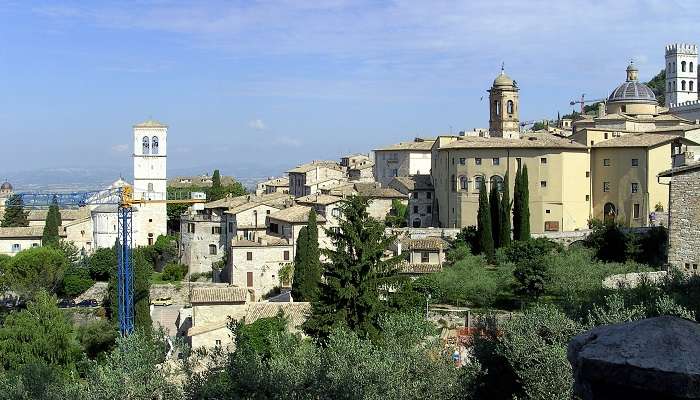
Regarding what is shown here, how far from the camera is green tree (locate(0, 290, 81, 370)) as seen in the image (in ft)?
92.0

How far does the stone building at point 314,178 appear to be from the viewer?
63.1m

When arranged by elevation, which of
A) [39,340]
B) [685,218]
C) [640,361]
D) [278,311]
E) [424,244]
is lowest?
[39,340]

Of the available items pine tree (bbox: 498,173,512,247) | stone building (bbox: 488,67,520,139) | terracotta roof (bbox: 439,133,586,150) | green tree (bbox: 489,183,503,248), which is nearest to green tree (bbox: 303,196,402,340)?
pine tree (bbox: 498,173,512,247)

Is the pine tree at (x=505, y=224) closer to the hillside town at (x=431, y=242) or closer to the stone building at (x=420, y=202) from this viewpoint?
the hillside town at (x=431, y=242)

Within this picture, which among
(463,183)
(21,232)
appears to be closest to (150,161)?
(21,232)

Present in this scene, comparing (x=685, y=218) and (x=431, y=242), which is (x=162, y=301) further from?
(x=685, y=218)

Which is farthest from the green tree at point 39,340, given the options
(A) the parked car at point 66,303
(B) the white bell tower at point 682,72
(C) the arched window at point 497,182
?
(B) the white bell tower at point 682,72

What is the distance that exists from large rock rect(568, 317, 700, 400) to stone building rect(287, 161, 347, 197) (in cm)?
5862

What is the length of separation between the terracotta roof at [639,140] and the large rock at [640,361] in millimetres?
37543

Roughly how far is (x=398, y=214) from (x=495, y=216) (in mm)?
10873

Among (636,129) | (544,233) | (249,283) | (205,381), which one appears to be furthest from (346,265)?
(636,129)

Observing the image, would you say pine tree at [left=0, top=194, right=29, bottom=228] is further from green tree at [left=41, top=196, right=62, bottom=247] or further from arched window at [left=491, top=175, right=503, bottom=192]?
arched window at [left=491, top=175, right=503, bottom=192]

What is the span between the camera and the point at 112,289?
4031 centimetres

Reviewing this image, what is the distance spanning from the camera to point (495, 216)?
38.0 metres
